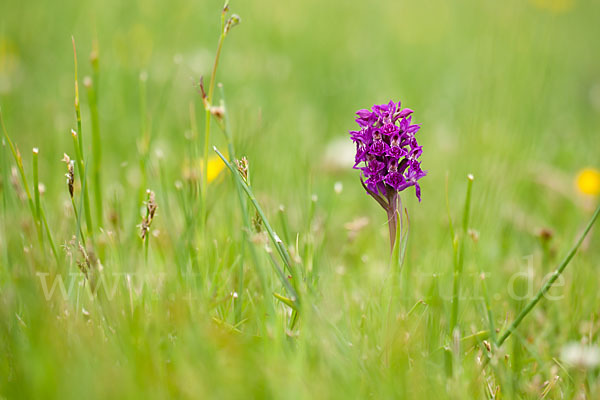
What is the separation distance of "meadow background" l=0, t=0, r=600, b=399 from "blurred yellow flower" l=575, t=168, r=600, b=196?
5cm

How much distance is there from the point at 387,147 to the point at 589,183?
1.47 m

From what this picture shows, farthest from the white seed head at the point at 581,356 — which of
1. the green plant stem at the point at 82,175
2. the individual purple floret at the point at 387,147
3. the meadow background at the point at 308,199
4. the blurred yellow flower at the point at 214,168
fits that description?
the blurred yellow flower at the point at 214,168

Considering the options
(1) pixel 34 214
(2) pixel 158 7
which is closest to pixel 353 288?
(1) pixel 34 214

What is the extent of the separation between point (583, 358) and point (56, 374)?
3.24ft

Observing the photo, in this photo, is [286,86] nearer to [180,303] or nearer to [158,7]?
[158,7]

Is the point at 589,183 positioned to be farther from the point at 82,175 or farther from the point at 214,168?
the point at 82,175

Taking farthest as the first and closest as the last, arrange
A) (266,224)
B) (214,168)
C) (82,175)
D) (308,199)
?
(214,168), (308,199), (82,175), (266,224)

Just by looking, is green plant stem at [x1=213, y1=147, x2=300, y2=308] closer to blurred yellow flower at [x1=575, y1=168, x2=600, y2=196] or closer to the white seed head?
the white seed head

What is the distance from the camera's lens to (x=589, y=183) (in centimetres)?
228

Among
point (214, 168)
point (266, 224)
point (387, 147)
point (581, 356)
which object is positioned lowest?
point (581, 356)

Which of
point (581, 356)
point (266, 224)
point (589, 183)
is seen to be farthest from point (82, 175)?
point (589, 183)

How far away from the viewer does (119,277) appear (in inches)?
47.3

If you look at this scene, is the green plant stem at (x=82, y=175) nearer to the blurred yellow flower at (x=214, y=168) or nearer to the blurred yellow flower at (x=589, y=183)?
the blurred yellow flower at (x=214, y=168)

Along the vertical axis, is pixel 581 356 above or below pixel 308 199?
below
